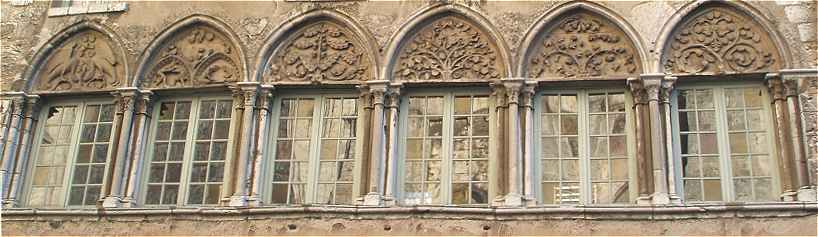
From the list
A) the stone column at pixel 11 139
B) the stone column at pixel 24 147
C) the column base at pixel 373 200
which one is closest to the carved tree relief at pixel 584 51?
the column base at pixel 373 200

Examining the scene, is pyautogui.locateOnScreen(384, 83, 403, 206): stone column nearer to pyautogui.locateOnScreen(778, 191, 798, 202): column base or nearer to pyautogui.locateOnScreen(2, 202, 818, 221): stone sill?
pyautogui.locateOnScreen(2, 202, 818, 221): stone sill

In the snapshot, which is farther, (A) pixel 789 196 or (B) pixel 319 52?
(B) pixel 319 52

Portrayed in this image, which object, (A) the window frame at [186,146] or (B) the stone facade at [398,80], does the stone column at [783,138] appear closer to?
(B) the stone facade at [398,80]

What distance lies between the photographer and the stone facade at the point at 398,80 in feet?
25.8

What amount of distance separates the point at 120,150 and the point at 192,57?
122cm

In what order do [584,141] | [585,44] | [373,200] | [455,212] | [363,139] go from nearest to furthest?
[455,212] → [373,200] → [584,141] → [363,139] → [585,44]

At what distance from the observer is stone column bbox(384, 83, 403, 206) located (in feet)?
26.9

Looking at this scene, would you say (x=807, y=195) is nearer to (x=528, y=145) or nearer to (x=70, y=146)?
(x=528, y=145)

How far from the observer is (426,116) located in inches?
339

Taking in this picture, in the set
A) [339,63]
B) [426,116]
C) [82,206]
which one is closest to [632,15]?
[426,116]

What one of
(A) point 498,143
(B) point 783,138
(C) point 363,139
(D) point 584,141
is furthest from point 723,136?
(C) point 363,139

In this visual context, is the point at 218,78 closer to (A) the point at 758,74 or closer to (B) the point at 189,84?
(B) the point at 189,84

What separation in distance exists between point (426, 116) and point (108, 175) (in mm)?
3289

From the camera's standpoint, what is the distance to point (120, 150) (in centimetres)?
873
